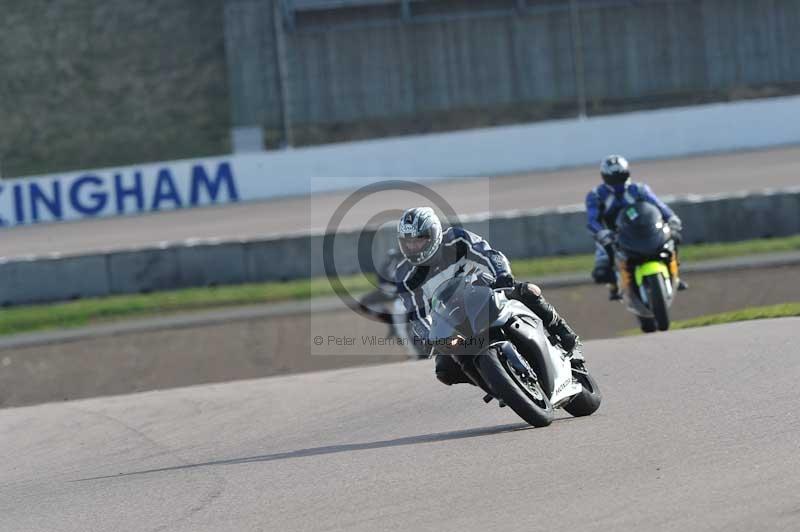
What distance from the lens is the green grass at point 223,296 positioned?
723 inches

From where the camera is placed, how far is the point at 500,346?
276 inches

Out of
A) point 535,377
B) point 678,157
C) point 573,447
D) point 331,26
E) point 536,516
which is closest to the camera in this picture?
point 536,516

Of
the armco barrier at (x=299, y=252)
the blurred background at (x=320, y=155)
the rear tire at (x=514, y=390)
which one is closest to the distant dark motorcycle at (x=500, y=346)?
the rear tire at (x=514, y=390)

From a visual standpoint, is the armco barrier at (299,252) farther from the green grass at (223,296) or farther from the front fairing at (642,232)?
the front fairing at (642,232)

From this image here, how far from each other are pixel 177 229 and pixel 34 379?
11.9 meters

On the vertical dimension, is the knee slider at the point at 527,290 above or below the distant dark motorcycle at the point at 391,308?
above

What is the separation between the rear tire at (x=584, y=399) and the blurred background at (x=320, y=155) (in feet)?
16.2

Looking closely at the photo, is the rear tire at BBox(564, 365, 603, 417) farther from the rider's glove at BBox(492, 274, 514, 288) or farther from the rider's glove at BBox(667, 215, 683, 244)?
the rider's glove at BBox(667, 215, 683, 244)

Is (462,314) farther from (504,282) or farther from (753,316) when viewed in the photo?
(753,316)

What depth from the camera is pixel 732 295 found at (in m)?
15.9

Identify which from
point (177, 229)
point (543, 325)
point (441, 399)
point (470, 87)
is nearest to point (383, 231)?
point (177, 229)

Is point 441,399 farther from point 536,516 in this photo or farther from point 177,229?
point 177,229

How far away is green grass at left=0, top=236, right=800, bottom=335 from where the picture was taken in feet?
60.3

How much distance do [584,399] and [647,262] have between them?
4.51m
